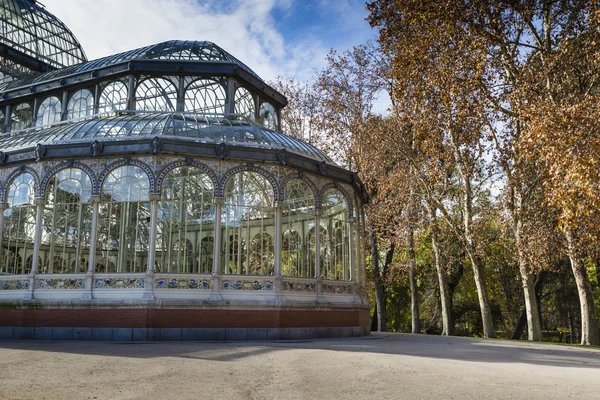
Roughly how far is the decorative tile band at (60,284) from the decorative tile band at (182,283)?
240cm

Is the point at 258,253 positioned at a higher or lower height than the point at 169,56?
lower

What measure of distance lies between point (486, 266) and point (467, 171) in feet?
46.1

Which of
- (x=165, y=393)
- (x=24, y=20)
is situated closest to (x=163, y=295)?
(x=165, y=393)

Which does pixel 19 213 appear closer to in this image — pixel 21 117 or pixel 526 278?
pixel 21 117

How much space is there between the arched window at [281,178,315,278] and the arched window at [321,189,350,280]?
22.6 inches

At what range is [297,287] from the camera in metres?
17.7

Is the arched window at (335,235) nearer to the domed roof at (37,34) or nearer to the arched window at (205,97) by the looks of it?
the arched window at (205,97)

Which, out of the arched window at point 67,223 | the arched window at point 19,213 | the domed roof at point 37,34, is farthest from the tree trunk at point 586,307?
the domed roof at point 37,34

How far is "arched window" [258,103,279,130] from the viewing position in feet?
79.2

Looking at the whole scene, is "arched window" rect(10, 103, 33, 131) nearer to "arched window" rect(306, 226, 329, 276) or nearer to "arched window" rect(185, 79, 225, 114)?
"arched window" rect(185, 79, 225, 114)

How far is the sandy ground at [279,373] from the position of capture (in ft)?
25.3

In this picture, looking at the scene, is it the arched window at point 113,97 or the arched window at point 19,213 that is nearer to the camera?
the arched window at point 19,213

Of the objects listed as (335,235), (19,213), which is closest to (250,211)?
(335,235)

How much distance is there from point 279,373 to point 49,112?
18109mm
